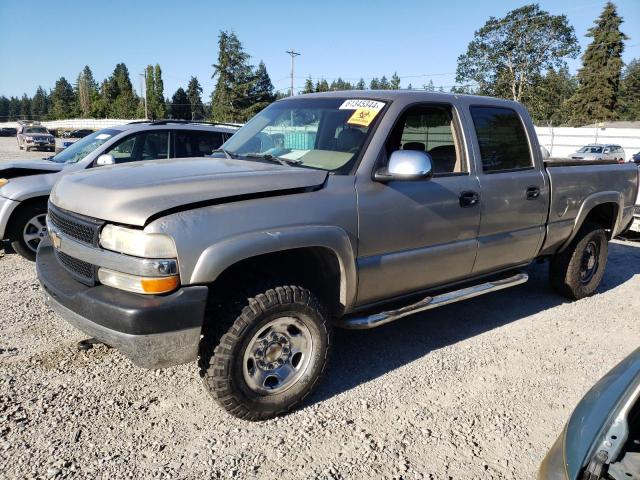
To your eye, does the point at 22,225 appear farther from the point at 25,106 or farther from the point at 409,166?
the point at 25,106

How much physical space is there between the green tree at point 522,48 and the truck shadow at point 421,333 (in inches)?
2314

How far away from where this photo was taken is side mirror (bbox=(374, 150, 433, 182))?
3.19 metres

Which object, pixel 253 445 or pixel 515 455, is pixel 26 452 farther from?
pixel 515 455

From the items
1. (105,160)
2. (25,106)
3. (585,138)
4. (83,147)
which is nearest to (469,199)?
(105,160)

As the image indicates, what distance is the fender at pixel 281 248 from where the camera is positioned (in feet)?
8.63

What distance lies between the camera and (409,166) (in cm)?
319

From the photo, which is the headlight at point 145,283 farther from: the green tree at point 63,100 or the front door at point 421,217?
the green tree at point 63,100

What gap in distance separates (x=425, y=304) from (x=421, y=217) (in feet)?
2.17

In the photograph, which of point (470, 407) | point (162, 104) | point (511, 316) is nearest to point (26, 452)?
point (470, 407)

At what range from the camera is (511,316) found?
16.3 ft

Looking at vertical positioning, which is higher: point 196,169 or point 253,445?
point 196,169

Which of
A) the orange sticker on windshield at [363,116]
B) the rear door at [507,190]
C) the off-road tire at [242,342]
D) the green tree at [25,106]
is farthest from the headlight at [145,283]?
the green tree at [25,106]

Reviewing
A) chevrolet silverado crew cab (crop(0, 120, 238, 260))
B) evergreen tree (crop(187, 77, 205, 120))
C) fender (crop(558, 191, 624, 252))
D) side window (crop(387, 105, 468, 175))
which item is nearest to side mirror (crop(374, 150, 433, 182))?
side window (crop(387, 105, 468, 175))

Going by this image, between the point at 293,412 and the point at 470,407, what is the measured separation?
3.78ft
